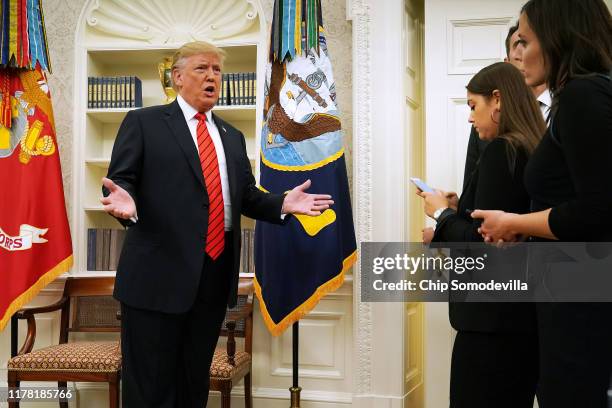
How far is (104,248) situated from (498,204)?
2.99m

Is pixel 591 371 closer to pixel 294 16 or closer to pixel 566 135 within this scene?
pixel 566 135

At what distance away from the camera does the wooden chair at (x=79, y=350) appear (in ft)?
10.6

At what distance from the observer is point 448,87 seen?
Answer: 11.7 ft

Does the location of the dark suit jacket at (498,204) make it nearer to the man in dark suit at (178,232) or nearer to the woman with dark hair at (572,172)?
the woman with dark hair at (572,172)

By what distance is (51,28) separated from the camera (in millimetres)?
4059

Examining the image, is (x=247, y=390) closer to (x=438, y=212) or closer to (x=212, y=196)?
(x=212, y=196)

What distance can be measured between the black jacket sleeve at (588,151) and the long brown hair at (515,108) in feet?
1.25

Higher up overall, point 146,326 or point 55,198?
point 55,198

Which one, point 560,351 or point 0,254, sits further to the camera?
point 0,254

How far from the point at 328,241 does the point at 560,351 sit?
212 cm

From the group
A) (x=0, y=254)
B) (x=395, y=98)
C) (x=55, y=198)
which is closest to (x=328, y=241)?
(x=395, y=98)

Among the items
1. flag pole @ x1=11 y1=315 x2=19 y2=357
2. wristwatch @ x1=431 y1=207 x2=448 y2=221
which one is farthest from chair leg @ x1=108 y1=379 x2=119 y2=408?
wristwatch @ x1=431 y1=207 x2=448 y2=221
